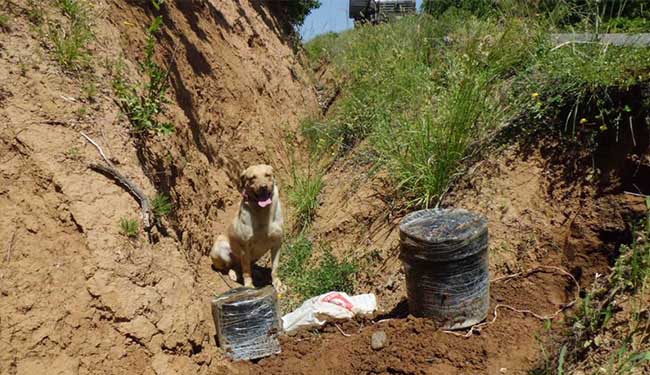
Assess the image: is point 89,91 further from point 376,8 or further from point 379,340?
point 376,8

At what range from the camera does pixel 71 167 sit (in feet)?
11.3

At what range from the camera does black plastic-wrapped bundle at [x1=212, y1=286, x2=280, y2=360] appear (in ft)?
11.3

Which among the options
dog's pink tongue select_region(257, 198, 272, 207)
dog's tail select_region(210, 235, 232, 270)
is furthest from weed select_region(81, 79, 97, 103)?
dog's tail select_region(210, 235, 232, 270)

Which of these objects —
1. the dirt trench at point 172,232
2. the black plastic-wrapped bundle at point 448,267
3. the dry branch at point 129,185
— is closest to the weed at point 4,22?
the dirt trench at point 172,232

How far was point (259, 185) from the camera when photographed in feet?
14.4

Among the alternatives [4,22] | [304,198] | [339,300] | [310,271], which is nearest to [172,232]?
[339,300]

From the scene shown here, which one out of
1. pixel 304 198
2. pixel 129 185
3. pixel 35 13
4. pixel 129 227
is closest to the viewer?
pixel 129 227

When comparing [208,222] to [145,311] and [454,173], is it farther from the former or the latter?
[454,173]

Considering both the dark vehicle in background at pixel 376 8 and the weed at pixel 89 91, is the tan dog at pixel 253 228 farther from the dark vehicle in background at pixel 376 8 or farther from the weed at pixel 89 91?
the dark vehicle in background at pixel 376 8

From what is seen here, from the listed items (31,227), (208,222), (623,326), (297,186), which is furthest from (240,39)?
(623,326)

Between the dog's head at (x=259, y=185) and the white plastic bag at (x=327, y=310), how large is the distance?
100cm

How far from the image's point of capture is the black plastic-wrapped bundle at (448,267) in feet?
10.8

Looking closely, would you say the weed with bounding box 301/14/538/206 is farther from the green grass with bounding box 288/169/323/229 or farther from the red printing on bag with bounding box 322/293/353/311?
the red printing on bag with bounding box 322/293/353/311

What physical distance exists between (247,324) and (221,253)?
4.59ft
